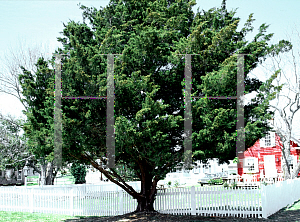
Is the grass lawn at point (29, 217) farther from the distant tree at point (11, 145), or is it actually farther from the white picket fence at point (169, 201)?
the distant tree at point (11, 145)

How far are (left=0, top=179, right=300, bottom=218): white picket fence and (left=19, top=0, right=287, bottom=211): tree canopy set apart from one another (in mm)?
2298

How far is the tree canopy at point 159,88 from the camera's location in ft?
27.5

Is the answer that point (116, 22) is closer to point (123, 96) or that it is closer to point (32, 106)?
point (123, 96)

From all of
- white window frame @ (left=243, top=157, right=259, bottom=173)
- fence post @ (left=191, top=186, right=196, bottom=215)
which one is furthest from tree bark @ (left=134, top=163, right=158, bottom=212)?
white window frame @ (left=243, top=157, right=259, bottom=173)

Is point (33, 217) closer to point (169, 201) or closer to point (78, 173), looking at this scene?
point (169, 201)

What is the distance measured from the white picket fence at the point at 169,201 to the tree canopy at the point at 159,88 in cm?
230

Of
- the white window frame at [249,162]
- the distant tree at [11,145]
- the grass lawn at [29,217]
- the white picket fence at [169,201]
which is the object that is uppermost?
the distant tree at [11,145]

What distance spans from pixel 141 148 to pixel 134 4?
5506 mm

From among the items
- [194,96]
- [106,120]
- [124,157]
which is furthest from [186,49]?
[124,157]

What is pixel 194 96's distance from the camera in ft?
28.7

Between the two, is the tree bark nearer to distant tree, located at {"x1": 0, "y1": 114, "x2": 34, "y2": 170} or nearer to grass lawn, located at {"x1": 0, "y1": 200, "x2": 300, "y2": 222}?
grass lawn, located at {"x1": 0, "y1": 200, "x2": 300, "y2": 222}

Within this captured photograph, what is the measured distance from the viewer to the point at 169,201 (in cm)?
1148

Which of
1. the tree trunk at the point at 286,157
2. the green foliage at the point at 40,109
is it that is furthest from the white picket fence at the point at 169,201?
the tree trunk at the point at 286,157

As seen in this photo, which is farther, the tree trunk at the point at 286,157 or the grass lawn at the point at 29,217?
the tree trunk at the point at 286,157
